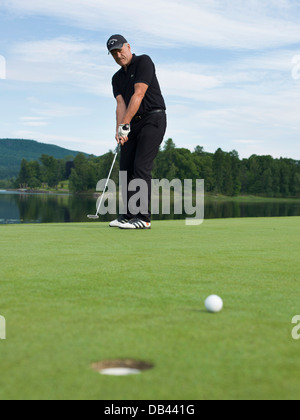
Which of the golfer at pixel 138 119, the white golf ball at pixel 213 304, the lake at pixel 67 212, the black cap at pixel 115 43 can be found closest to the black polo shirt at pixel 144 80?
the golfer at pixel 138 119

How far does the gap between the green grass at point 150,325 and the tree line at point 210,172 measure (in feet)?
416

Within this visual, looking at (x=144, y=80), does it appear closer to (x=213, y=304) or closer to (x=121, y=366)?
(x=213, y=304)

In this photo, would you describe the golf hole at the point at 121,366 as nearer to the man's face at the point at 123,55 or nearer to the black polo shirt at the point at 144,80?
the black polo shirt at the point at 144,80

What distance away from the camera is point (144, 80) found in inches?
359

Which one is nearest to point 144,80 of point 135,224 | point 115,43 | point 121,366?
point 115,43

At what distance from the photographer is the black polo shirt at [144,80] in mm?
9195

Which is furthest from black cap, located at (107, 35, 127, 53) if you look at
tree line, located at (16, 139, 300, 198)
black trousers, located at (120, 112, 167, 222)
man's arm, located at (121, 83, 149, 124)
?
tree line, located at (16, 139, 300, 198)

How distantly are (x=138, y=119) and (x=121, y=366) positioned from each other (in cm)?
768

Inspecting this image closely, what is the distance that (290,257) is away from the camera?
18.5 feet

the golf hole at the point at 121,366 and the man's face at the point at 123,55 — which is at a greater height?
the man's face at the point at 123,55

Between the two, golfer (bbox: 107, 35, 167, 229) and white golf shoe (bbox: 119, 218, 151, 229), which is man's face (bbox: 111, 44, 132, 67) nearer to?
golfer (bbox: 107, 35, 167, 229)

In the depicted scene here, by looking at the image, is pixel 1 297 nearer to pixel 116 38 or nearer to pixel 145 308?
pixel 145 308

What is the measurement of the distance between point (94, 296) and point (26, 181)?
637 ft
